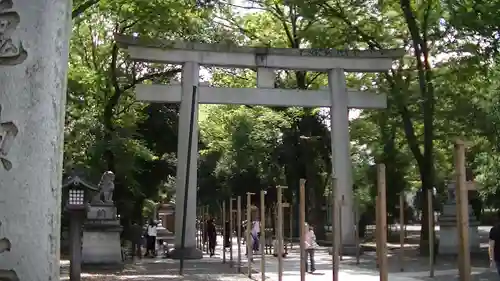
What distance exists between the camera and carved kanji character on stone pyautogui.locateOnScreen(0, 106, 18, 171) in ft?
15.1

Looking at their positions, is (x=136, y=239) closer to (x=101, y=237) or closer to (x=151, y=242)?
(x=151, y=242)

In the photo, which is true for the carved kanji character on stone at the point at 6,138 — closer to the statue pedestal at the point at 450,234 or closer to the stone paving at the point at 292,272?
the stone paving at the point at 292,272

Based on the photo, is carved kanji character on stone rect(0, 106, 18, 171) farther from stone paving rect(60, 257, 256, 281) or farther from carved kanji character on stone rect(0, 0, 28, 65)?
stone paving rect(60, 257, 256, 281)

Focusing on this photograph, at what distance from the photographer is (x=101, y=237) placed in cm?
1733

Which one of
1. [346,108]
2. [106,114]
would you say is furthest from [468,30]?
[106,114]

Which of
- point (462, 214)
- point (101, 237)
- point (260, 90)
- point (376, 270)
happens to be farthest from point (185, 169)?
point (462, 214)

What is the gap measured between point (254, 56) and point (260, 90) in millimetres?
1146

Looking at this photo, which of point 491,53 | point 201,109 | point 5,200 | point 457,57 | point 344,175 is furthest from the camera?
point 201,109

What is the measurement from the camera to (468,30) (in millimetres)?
16812

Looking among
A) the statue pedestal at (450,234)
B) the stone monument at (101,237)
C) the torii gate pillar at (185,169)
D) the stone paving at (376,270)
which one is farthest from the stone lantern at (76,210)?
the statue pedestal at (450,234)

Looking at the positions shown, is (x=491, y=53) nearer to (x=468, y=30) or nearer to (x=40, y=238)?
(x=468, y=30)

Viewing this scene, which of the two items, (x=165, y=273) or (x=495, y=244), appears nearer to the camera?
(x=495, y=244)

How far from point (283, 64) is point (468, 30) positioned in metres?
5.91

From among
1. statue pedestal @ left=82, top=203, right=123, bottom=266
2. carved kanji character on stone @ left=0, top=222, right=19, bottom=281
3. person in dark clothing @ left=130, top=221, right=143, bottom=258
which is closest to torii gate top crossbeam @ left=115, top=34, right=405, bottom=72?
statue pedestal @ left=82, top=203, right=123, bottom=266
